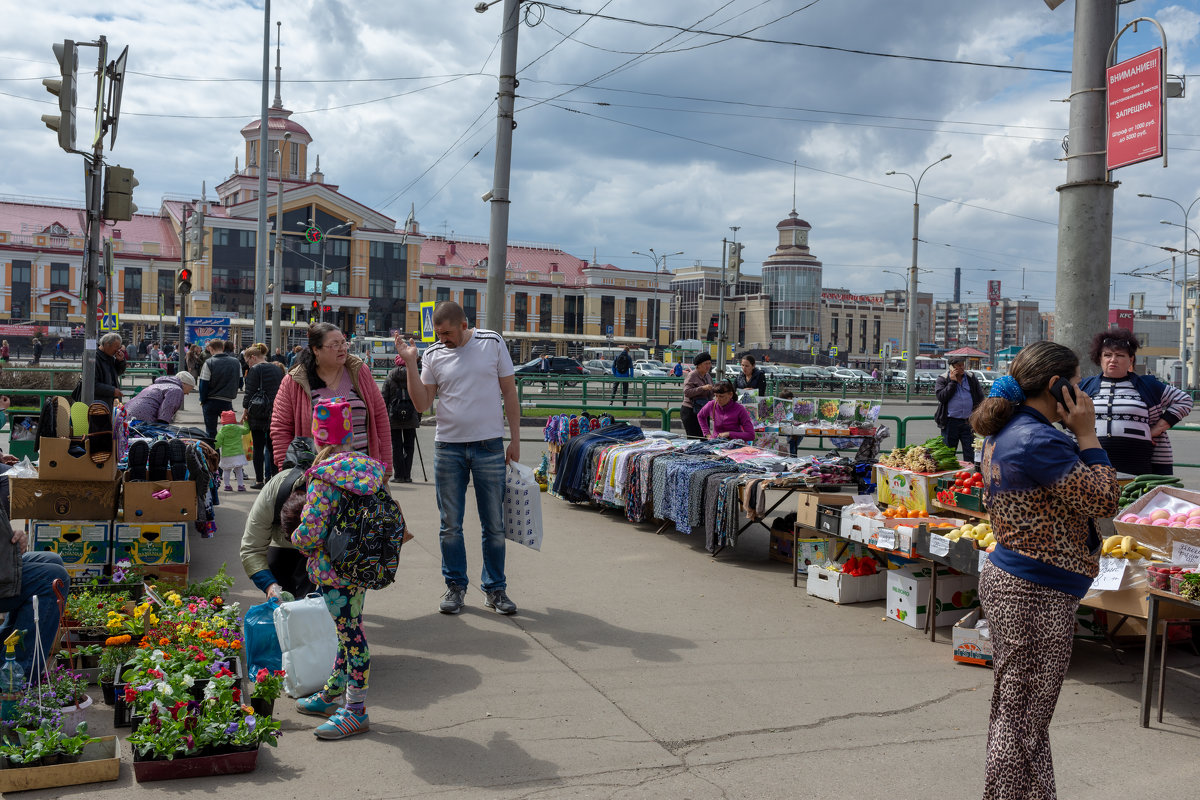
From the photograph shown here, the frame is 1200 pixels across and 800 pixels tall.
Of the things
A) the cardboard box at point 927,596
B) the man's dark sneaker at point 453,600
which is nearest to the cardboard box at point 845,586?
the cardboard box at point 927,596

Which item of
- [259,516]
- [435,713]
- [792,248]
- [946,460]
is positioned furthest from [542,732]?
[792,248]

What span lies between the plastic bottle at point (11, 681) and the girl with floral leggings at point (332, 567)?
124 centimetres

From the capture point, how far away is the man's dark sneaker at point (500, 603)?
21.6 feet

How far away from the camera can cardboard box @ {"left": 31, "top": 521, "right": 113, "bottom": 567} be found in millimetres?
6250

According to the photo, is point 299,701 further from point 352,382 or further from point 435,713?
point 352,382

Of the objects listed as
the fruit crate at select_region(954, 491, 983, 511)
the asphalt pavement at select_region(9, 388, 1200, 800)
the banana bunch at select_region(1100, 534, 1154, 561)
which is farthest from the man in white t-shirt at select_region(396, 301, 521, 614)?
the banana bunch at select_region(1100, 534, 1154, 561)

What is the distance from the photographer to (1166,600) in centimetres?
491

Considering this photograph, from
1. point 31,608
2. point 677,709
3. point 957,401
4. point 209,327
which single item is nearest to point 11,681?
point 31,608

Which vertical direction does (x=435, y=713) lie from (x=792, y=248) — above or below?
below

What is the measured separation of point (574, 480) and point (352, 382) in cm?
509

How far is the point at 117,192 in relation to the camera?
8.09m

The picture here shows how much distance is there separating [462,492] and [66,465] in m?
2.59

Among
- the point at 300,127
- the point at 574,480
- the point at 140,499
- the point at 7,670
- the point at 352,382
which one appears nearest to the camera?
the point at 7,670

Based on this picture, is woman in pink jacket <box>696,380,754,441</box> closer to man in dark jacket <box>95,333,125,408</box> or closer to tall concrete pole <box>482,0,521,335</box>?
tall concrete pole <box>482,0,521,335</box>
